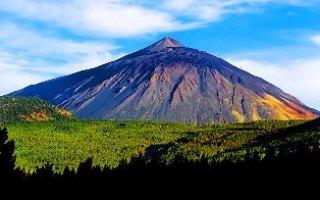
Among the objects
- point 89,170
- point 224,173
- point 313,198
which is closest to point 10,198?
point 89,170

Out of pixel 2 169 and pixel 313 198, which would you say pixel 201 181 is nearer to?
pixel 313 198

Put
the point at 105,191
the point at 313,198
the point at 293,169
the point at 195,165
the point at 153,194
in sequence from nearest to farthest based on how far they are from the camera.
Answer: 1. the point at 105,191
2. the point at 313,198
3. the point at 153,194
4. the point at 293,169
5. the point at 195,165

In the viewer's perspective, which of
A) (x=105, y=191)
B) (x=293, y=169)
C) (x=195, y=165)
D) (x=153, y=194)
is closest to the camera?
(x=105, y=191)

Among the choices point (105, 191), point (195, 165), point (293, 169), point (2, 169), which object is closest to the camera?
point (2, 169)

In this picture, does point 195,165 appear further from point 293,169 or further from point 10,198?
point 10,198

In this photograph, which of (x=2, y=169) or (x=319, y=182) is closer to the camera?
(x=2, y=169)

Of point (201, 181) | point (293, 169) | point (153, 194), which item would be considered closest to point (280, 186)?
point (293, 169)

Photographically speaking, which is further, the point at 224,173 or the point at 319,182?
the point at 224,173

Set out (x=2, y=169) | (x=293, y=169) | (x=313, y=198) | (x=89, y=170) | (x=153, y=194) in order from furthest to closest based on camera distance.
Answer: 1. (x=293, y=169)
2. (x=153, y=194)
3. (x=313, y=198)
4. (x=89, y=170)
5. (x=2, y=169)
